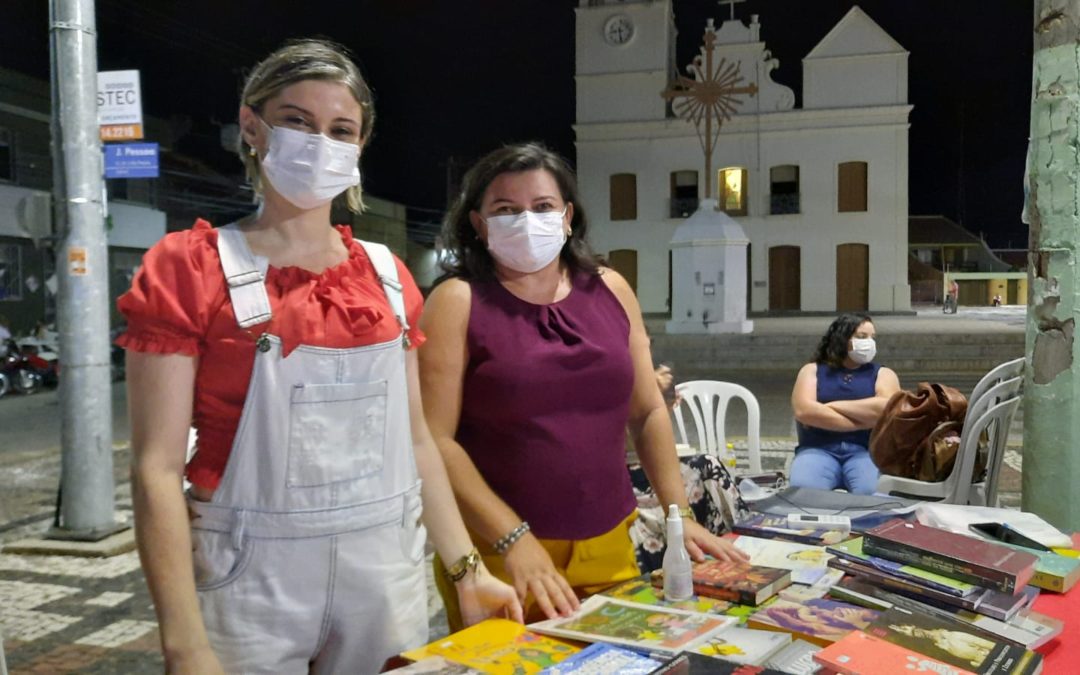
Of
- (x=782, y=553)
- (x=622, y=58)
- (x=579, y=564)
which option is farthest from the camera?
(x=622, y=58)

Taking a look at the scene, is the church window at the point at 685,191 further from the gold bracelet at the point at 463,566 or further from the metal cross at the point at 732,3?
the gold bracelet at the point at 463,566

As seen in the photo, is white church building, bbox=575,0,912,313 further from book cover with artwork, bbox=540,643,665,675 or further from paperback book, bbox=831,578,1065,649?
book cover with artwork, bbox=540,643,665,675

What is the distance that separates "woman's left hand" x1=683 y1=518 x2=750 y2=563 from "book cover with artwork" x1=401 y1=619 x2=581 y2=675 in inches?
22.3

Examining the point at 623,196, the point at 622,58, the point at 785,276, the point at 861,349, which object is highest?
the point at 622,58

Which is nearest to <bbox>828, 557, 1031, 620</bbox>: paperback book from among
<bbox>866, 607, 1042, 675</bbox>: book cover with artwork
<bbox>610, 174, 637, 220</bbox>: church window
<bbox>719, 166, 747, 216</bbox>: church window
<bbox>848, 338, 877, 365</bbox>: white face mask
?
<bbox>866, 607, 1042, 675</bbox>: book cover with artwork

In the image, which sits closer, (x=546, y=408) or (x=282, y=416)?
(x=282, y=416)

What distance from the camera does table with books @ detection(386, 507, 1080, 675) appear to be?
1561mm

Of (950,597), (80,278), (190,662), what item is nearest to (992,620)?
(950,597)

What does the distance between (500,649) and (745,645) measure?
47 centimetres

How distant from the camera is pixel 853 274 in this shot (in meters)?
24.6

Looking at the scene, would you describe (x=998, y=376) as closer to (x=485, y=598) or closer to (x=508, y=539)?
(x=508, y=539)

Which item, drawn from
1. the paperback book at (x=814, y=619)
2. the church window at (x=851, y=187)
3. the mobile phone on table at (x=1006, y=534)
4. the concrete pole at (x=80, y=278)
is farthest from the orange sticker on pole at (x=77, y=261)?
the church window at (x=851, y=187)

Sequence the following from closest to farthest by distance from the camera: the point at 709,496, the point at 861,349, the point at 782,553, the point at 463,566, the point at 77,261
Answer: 1. the point at 463,566
2. the point at 782,553
3. the point at 709,496
4. the point at 861,349
5. the point at 77,261

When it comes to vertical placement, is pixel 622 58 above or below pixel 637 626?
above
